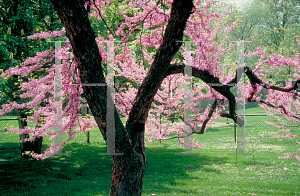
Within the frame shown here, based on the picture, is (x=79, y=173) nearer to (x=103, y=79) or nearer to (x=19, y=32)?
(x=19, y=32)

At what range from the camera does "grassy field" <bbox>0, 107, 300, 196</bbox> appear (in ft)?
20.8

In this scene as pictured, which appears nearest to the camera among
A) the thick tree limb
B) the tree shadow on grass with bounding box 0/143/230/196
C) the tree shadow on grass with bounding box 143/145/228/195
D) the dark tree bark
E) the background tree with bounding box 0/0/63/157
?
the dark tree bark

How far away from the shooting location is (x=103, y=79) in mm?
3193

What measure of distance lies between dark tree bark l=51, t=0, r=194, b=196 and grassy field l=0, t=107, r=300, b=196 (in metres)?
2.81

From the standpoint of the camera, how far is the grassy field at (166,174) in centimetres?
634

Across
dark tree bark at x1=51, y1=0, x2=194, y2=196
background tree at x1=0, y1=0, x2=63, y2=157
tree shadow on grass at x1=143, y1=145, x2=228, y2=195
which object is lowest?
tree shadow on grass at x1=143, y1=145, x2=228, y2=195

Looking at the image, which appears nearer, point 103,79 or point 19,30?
point 103,79

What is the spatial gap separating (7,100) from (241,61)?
6.40m

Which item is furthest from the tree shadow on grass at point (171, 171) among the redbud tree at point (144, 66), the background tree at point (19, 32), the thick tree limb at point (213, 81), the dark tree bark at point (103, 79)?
the background tree at point (19, 32)

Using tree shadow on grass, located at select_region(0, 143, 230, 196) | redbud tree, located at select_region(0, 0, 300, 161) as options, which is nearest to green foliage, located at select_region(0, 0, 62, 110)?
redbud tree, located at select_region(0, 0, 300, 161)

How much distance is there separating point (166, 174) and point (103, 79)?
562 cm

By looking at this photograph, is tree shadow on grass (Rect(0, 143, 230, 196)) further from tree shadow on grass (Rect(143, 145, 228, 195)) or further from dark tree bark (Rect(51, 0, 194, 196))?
dark tree bark (Rect(51, 0, 194, 196))

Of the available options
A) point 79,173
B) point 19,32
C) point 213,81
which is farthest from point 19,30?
point 213,81

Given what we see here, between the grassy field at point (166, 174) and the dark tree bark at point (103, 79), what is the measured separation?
2808 mm
